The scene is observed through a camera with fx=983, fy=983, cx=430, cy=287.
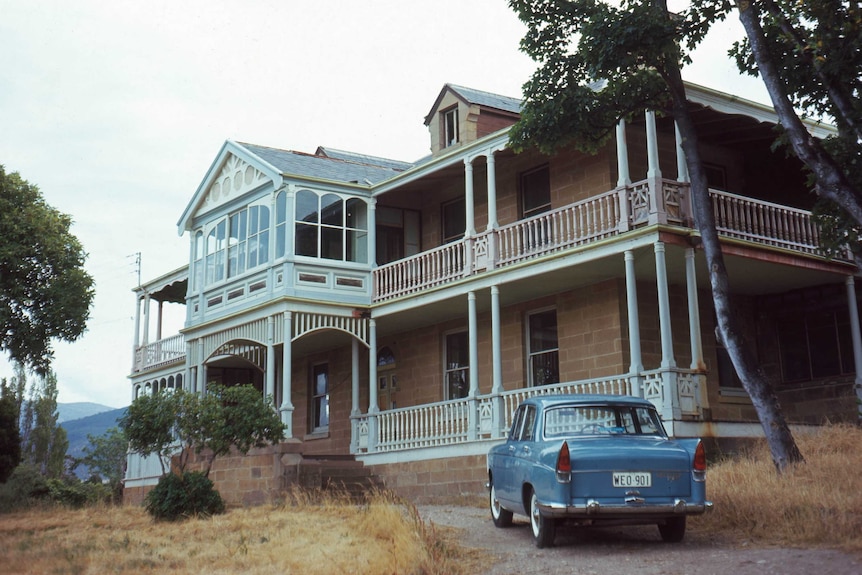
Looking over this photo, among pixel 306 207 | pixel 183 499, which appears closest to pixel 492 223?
pixel 306 207

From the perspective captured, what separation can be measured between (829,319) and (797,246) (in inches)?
109

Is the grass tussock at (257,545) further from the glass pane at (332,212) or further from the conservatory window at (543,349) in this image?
the glass pane at (332,212)

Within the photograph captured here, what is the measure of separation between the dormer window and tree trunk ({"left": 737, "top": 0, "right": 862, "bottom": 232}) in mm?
11349

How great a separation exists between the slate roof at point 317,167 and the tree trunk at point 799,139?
12.2m

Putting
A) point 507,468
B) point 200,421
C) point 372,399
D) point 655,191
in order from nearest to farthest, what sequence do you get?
point 507,468 → point 655,191 → point 200,421 → point 372,399

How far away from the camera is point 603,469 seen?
10.0 meters

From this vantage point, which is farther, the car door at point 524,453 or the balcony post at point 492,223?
the balcony post at point 492,223

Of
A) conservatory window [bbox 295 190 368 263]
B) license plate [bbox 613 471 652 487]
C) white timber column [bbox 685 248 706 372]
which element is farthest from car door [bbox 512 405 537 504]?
conservatory window [bbox 295 190 368 263]

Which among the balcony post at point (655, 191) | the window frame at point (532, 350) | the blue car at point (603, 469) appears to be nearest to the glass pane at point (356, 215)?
the window frame at point (532, 350)

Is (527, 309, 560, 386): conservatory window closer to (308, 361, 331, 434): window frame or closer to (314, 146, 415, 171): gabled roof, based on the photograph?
(308, 361, 331, 434): window frame

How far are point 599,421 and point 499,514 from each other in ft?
7.25

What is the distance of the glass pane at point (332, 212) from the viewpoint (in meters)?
23.8

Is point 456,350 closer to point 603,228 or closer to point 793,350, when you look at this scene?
point 603,228

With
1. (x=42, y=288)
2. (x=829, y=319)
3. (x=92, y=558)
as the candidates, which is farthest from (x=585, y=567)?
(x=42, y=288)
